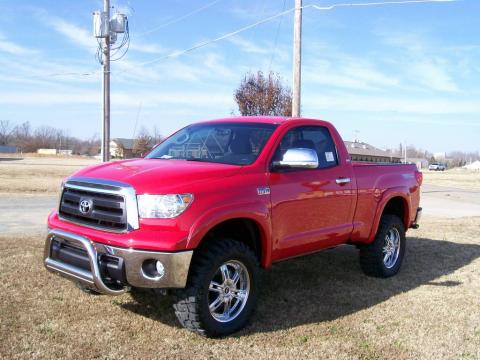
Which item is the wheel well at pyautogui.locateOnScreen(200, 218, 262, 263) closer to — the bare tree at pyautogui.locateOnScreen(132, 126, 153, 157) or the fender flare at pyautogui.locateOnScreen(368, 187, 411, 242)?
the fender flare at pyautogui.locateOnScreen(368, 187, 411, 242)

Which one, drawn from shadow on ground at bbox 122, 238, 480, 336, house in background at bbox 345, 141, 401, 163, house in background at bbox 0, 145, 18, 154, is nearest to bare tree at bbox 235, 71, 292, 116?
house in background at bbox 345, 141, 401, 163

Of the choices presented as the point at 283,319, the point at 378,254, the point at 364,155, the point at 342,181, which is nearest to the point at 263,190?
the point at 283,319

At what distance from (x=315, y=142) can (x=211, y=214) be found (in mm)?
2052

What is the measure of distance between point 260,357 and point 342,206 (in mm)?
2265

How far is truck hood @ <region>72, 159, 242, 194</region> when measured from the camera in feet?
13.3

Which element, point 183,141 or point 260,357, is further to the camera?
point 183,141

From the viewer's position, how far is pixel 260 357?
4.00 m

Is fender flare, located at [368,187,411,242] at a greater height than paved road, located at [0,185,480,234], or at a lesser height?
greater

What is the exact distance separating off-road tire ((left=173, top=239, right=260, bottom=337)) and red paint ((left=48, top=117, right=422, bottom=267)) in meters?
0.21

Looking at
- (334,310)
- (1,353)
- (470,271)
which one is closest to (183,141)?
(334,310)

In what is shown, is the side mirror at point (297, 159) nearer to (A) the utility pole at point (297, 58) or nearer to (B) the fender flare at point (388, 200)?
(B) the fender flare at point (388, 200)

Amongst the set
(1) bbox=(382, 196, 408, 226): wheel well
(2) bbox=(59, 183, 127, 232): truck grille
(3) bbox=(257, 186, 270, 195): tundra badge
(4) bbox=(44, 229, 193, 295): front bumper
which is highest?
(3) bbox=(257, 186, 270, 195): tundra badge

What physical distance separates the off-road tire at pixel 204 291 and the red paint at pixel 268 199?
Answer: 212 mm

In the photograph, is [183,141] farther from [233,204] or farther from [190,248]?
[190,248]
